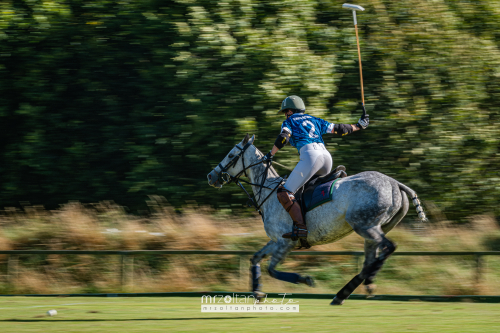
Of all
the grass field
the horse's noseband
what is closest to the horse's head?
the horse's noseband

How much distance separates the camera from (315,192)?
8.39 m

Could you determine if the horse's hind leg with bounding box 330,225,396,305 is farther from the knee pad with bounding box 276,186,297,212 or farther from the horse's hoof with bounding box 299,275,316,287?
the knee pad with bounding box 276,186,297,212

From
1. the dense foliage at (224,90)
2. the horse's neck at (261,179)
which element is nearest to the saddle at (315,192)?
the horse's neck at (261,179)

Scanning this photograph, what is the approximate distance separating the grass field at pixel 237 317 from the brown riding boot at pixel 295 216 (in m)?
1.06

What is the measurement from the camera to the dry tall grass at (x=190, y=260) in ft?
37.0

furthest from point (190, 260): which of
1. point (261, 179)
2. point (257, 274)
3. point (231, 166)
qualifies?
point (257, 274)

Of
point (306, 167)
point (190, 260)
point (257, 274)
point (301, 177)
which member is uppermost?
point (306, 167)

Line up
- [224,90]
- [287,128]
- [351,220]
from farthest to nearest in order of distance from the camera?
1. [224,90]
2. [287,128]
3. [351,220]

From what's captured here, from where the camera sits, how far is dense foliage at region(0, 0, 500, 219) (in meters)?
14.9

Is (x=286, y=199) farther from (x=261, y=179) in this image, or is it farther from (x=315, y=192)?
(x=261, y=179)

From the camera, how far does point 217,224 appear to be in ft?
45.1

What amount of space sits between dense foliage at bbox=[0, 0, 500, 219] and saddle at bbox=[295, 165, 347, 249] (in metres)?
6.18

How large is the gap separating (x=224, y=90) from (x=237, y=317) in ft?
26.7

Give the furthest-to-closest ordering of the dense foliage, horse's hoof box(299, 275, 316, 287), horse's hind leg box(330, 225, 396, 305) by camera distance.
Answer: the dense foliage, horse's hind leg box(330, 225, 396, 305), horse's hoof box(299, 275, 316, 287)
